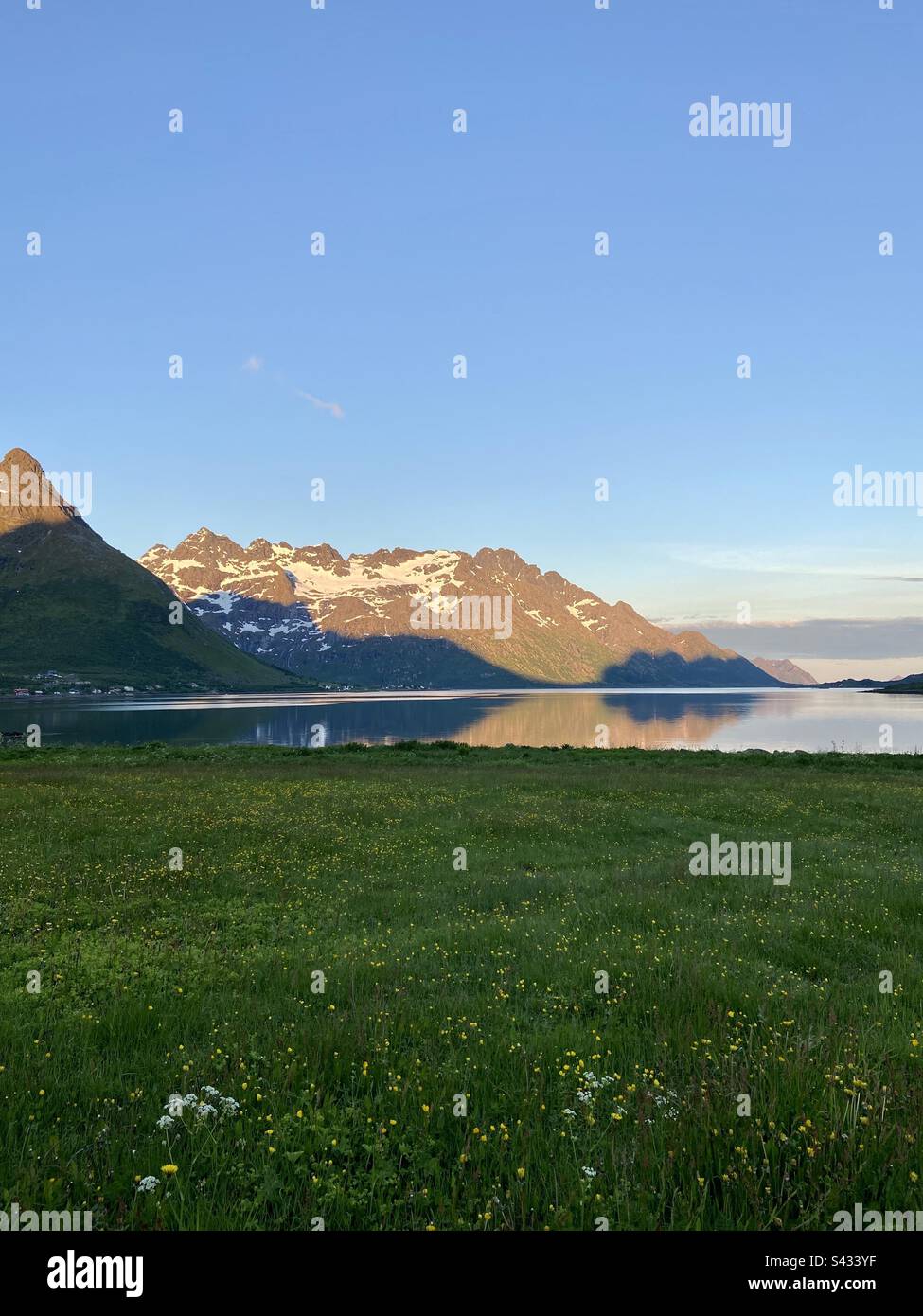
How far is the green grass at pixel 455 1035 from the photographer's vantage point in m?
5.25

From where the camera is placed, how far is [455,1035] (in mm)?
8102

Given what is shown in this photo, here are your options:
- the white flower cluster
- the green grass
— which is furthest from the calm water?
the white flower cluster

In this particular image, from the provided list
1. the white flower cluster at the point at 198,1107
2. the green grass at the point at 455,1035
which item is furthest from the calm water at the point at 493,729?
the white flower cluster at the point at 198,1107

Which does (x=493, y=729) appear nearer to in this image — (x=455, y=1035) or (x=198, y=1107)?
(x=455, y=1035)

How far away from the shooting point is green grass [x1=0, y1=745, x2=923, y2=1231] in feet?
17.2

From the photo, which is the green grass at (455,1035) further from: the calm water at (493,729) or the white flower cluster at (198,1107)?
the calm water at (493,729)

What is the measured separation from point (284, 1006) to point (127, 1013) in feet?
6.62

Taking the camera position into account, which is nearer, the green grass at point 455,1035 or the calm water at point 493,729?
the green grass at point 455,1035

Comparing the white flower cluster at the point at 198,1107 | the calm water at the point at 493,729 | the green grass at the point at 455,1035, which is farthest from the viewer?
the calm water at the point at 493,729

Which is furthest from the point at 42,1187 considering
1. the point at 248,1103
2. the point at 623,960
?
the point at 623,960

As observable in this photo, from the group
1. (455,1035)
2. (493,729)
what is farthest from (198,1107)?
(493,729)

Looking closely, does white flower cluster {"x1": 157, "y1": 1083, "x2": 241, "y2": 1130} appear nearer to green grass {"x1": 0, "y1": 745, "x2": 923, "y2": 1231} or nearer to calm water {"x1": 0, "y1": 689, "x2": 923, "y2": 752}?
green grass {"x1": 0, "y1": 745, "x2": 923, "y2": 1231}

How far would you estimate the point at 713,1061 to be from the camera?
723 cm

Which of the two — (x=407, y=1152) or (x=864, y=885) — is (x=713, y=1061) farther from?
(x=864, y=885)
